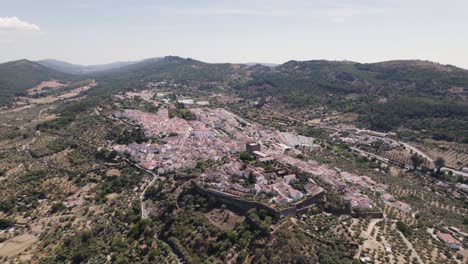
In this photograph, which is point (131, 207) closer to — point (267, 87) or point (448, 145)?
point (448, 145)

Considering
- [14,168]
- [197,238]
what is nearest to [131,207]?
[197,238]

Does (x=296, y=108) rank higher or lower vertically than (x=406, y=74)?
lower

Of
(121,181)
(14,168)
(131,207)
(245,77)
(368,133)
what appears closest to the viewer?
(131,207)

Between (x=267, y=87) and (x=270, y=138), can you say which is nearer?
(x=270, y=138)

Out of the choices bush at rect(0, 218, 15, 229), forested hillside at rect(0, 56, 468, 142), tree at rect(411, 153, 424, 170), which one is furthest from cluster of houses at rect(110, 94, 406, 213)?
forested hillside at rect(0, 56, 468, 142)

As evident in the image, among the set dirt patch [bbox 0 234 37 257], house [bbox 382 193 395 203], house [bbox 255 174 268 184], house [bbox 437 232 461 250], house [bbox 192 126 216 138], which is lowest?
dirt patch [bbox 0 234 37 257]

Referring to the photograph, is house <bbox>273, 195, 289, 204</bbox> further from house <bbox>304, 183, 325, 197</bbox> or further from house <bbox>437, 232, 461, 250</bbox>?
house <bbox>437, 232, 461, 250</bbox>

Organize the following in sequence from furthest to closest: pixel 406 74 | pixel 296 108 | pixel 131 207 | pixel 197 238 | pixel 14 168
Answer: pixel 406 74, pixel 296 108, pixel 14 168, pixel 131 207, pixel 197 238
